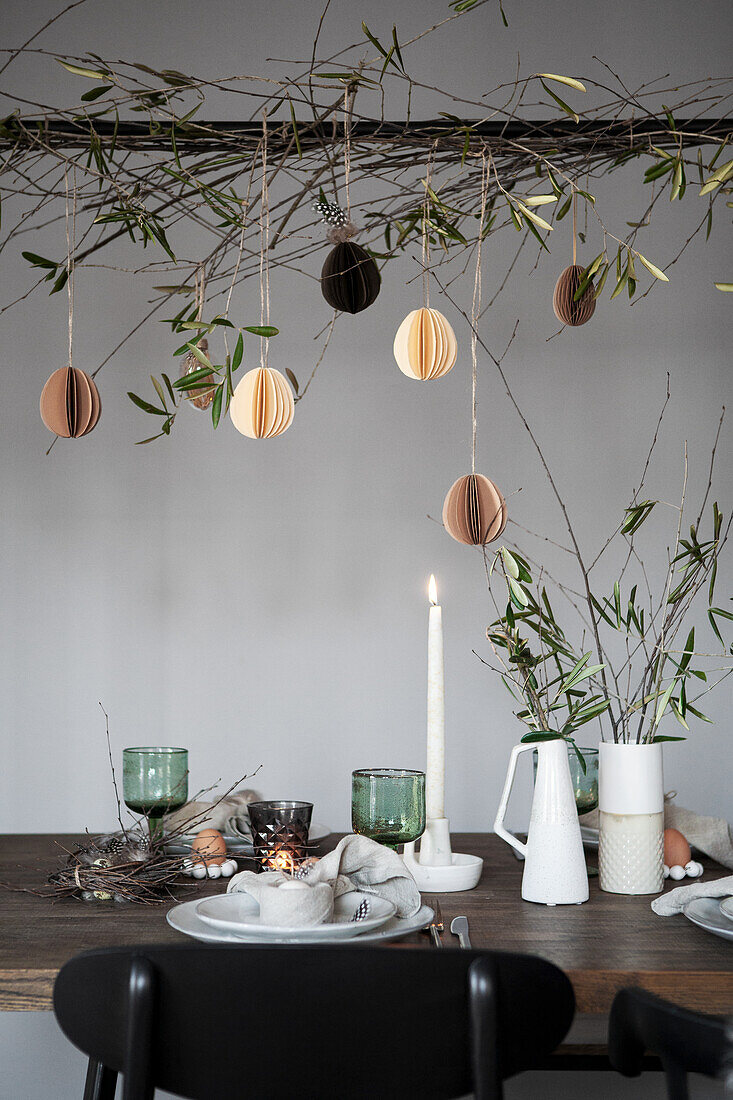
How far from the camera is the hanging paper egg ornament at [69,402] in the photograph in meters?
1.51

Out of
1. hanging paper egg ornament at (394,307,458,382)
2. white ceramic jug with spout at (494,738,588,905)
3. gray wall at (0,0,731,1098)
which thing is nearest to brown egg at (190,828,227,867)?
white ceramic jug with spout at (494,738,588,905)

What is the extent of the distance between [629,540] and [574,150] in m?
1.25

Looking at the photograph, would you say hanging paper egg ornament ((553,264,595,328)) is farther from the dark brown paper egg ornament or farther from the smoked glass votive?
the smoked glass votive

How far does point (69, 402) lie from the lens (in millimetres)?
1514

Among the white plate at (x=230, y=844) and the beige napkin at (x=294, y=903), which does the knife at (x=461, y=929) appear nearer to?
the beige napkin at (x=294, y=903)

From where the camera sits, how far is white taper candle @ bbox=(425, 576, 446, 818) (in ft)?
4.69

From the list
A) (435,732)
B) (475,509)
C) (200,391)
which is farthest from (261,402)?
(435,732)

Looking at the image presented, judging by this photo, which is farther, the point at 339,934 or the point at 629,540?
the point at 629,540

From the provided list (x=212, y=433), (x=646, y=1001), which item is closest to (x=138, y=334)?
(x=212, y=433)

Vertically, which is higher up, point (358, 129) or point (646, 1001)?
point (358, 129)

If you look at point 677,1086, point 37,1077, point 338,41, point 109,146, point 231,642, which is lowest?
point 37,1077

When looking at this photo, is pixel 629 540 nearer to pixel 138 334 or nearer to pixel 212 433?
pixel 212 433

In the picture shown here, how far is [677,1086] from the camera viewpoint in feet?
2.57

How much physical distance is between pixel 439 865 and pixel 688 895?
1.13ft
